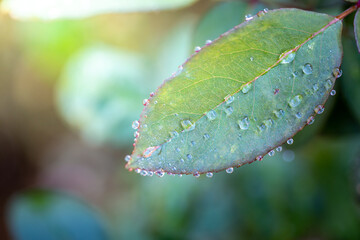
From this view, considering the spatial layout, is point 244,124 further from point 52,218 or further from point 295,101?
point 52,218

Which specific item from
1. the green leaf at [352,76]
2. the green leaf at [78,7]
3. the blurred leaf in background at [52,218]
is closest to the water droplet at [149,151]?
the green leaf at [78,7]

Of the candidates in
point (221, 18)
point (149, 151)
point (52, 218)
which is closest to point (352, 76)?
point (221, 18)

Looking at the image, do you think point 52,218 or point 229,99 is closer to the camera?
point 229,99

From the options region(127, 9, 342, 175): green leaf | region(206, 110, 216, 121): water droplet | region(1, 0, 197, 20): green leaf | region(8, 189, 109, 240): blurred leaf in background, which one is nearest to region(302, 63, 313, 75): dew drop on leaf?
region(127, 9, 342, 175): green leaf

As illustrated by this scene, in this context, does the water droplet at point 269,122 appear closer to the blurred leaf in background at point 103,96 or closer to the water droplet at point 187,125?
the water droplet at point 187,125

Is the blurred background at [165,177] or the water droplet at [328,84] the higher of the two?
the water droplet at [328,84]

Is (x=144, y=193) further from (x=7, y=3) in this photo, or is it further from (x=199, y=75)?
(x=199, y=75)
